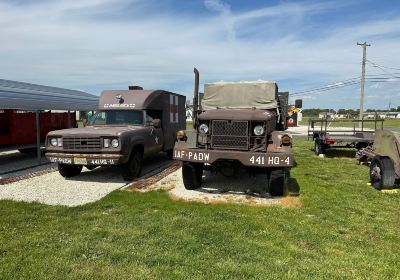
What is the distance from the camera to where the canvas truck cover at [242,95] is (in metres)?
8.73

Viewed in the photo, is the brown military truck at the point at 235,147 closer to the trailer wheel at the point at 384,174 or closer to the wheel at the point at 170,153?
the trailer wheel at the point at 384,174

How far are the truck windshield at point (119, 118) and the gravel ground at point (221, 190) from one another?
186 centimetres

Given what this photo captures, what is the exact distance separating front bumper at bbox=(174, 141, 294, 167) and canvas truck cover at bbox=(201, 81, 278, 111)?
187cm

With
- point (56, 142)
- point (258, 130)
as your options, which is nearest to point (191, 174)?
point (258, 130)

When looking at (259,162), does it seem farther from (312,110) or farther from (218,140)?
(312,110)

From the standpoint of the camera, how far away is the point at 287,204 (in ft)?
22.7

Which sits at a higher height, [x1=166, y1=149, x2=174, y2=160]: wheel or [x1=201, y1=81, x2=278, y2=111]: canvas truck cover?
[x1=201, y1=81, x2=278, y2=111]: canvas truck cover

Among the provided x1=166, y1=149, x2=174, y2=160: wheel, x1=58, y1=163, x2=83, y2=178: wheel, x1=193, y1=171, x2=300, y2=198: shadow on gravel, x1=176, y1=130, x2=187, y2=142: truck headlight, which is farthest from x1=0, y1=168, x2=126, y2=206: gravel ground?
x1=166, y1=149, x2=174, y2=160: wheel

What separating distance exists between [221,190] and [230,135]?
1.41 meters

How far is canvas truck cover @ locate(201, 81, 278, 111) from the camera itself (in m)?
8.73

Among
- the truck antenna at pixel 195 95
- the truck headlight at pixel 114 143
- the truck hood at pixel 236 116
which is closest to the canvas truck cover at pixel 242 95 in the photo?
the truck antenna at pixel 195 95

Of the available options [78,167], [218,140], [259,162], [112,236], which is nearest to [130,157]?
[78,167]

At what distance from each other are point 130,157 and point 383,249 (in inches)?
242

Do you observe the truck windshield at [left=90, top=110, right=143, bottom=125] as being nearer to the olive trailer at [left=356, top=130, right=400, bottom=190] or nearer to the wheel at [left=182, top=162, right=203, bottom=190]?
the wheel at [left=182, top=162, right=203, bottom=190]
